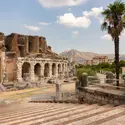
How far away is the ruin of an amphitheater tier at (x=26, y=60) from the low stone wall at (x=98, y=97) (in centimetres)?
2480

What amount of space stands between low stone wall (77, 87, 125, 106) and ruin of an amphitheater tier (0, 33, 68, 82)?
2480 centimetres

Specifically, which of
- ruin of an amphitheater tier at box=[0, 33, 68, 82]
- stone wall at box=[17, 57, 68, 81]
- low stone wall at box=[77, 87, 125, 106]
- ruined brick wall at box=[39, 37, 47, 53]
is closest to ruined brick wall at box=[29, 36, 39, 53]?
ruin of an amphitheater tier at box=[0, 33, 68, 82]

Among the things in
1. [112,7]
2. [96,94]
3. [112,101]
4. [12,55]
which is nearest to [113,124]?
[112,101]

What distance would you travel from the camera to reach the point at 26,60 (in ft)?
126

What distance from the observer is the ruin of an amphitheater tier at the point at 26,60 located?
3610 cm

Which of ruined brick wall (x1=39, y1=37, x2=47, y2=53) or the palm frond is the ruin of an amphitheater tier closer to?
Answer: ruined brick wall (x1=39, y1=37, x2=47, y2=53)

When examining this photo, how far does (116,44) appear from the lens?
16469 millimetres

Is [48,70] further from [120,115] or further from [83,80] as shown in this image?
[120,115]

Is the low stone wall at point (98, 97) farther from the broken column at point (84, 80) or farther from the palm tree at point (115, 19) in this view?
the palm tree at point (115, 19)

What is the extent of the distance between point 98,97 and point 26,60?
3025 centimetres

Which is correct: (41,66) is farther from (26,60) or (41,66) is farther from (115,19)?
(115,19)

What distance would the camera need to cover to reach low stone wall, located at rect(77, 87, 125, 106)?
841 centimetres

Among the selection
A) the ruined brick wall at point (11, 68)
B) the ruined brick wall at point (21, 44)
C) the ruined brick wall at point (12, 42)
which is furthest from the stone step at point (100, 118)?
the ruined brick wall at point (12, 42)

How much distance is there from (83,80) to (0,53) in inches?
1010
